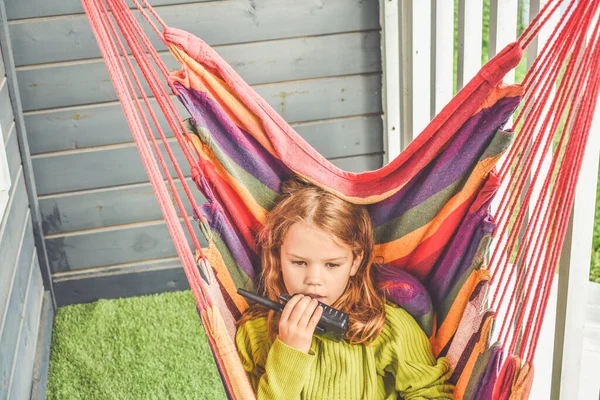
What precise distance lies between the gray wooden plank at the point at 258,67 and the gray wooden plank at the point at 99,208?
12.2 inches

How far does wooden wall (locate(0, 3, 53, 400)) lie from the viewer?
60.5 inches

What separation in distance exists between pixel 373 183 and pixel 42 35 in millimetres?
1241

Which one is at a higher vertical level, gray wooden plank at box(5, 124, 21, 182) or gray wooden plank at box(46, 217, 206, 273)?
gray wooden plank at box(5, 124, 21, 182)

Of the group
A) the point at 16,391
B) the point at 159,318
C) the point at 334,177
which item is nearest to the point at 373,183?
the point at 334,177

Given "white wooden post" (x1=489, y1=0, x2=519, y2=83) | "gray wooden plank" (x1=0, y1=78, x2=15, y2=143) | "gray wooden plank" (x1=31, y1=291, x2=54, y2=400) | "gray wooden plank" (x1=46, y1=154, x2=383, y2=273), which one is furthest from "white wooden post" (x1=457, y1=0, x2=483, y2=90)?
"gray wooden plank" (x1=31, y1=291, x2=54, y2=400)

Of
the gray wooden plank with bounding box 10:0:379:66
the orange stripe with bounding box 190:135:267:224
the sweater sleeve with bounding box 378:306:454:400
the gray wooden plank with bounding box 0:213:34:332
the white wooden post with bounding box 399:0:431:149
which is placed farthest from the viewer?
the gray wooden plank with bounding box 10:0:379:66

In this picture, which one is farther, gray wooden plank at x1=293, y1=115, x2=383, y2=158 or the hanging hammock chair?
gray wooden plank at x1=293, y1=115, x2=383, y2=158

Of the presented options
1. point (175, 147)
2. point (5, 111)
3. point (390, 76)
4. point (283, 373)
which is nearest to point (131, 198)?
point (175, 147)

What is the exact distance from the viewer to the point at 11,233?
1.76 m

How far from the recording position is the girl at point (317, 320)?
124 cm

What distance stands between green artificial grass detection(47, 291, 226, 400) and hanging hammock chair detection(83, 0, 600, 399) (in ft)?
2.00

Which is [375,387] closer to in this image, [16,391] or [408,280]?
[408,280]

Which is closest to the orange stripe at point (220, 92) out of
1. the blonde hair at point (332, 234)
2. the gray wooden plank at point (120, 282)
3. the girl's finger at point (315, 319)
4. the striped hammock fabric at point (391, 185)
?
the striped hammock fabric at point (391, 185)

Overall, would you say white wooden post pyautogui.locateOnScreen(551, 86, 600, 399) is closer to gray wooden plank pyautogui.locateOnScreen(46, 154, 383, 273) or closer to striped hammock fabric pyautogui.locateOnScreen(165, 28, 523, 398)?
striped hammock fabric pyautogui.locateOnScreen(165, 28, 523, 398)
